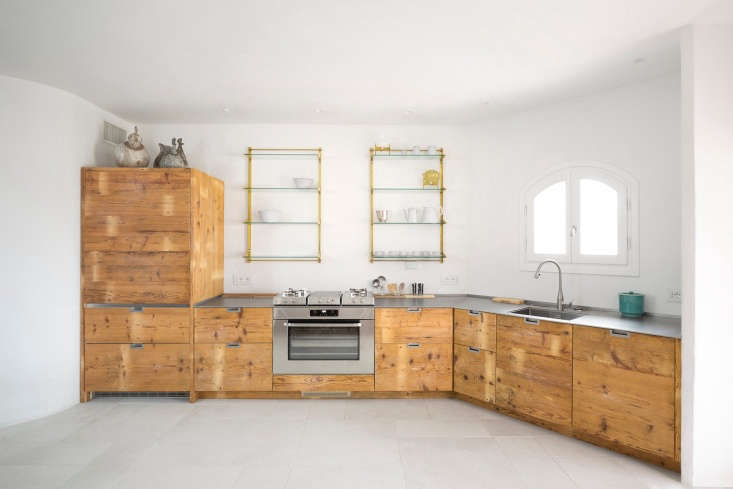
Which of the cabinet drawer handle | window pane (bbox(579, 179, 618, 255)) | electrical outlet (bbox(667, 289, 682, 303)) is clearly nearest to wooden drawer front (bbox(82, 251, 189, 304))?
the cabinet drawer handle

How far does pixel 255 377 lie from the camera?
142 inches

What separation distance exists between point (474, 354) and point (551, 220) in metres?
1.44

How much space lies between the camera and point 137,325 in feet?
11.7

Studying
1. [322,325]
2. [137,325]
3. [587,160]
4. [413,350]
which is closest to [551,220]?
[587,160]

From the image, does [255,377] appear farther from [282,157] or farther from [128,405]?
[282,157]

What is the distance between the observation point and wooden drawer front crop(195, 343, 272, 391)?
11.8 ft

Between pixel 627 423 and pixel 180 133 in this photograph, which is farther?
pixel 180 133

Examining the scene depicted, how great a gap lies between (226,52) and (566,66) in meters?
2.39

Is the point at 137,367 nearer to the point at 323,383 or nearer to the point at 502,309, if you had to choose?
the point at 323,383

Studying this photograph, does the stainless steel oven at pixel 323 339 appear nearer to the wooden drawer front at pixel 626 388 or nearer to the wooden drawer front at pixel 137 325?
the wooden drawer front at pixel 137 325

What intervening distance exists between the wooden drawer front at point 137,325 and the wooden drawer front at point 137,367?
0.07 metres

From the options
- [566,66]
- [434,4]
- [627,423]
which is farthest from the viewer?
[566,66]

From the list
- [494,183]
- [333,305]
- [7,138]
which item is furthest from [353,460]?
[7,138]

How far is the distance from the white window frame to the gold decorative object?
0.86m
